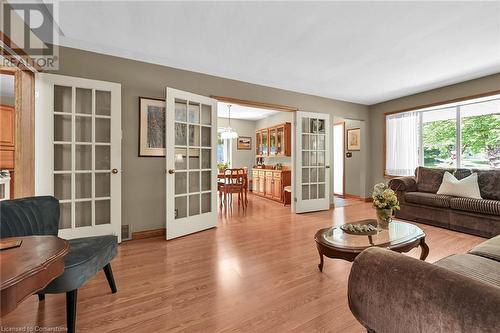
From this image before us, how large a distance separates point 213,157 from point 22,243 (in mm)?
2588

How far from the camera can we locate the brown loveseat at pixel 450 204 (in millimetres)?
3072

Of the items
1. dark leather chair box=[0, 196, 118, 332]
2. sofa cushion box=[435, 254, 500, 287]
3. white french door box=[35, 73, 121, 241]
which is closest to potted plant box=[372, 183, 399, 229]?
sofa cushion box=[435, 254, 500, 287]

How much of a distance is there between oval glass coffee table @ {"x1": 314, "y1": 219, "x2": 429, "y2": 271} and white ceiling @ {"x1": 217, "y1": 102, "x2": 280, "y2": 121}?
176 inches

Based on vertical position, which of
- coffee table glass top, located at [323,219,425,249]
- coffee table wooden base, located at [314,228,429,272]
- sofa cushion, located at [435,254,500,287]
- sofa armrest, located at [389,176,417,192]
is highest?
sofa armrest, located at [389,176,417,192]

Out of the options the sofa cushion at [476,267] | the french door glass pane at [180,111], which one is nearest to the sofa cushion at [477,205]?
the sofa cushion at [476,267]

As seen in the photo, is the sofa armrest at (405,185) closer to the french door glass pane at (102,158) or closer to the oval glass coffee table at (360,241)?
the oval glass coffee table at (360,241)

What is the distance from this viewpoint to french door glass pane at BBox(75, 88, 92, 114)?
2717 millimetres

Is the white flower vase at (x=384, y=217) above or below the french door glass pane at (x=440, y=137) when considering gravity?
below

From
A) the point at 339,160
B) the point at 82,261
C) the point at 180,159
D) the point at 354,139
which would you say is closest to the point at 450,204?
the point at 354,139

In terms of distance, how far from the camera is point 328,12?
210 centimetres

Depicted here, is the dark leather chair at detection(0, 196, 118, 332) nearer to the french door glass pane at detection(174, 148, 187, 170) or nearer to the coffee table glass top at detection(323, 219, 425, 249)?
the french door glass pane at detection(174, 148, 187, 170)

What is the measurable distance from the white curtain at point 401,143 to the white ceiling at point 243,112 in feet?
9.88

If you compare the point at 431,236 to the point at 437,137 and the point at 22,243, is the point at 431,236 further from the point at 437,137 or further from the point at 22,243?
the point at 22,243

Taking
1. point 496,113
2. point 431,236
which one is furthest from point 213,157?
point 496,113
